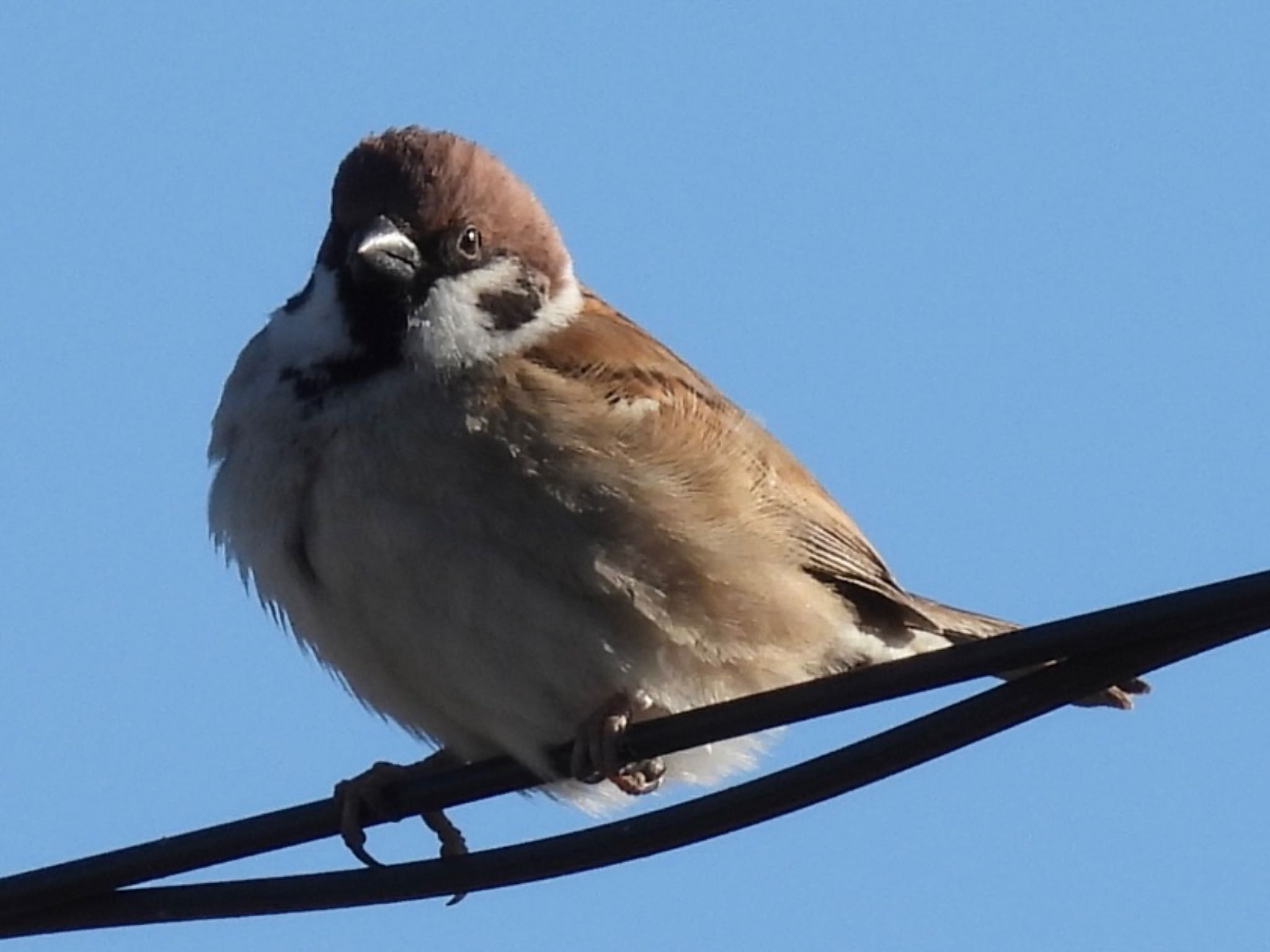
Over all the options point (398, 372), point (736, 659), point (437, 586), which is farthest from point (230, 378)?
point (736, 659)

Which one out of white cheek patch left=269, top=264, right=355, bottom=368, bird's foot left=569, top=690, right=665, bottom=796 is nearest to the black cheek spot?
white cheek patch left=269, top=264, right=355, bottom=368

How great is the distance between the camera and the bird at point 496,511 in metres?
4.57

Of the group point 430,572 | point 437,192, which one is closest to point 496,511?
point 430,572

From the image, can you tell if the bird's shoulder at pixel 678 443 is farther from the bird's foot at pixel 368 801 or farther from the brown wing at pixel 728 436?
the bird's foot at pixel 368 801

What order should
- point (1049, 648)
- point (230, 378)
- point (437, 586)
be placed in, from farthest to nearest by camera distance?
point (230, 378)
point (437, 586)
point (1049, 648)

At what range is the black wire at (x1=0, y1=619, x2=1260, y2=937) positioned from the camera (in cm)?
310

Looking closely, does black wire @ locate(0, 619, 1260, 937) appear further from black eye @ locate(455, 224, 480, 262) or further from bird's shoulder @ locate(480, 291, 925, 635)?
black eye @ locate(455, 224, 480, 262)

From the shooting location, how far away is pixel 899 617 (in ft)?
18.1

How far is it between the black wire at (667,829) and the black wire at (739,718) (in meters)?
0.04

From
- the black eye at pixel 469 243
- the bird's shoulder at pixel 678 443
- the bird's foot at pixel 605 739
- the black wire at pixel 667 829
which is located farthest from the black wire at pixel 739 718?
the black eye at pixel 469 243

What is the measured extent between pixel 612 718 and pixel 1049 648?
1708 millimetres

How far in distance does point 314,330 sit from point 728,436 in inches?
37.3

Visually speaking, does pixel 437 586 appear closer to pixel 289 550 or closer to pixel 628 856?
pixel 289 550

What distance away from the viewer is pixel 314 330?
5.05 meters
